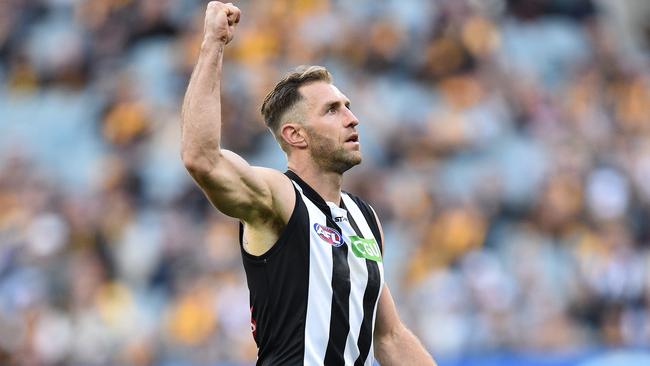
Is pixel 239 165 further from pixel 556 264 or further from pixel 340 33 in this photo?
pixel 340 33

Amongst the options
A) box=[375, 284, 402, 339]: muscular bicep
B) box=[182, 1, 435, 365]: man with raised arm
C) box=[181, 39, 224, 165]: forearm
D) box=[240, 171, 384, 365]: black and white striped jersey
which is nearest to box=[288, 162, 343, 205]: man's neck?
box=[182, 1, 435, 365]: man with raised arm

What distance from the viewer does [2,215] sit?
13.5 meters

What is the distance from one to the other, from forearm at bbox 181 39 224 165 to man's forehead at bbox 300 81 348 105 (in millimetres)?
748

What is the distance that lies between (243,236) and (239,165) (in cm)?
41

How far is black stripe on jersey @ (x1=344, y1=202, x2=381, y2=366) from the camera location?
17.1 ft

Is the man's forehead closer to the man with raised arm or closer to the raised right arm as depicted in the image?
the man with raised arm

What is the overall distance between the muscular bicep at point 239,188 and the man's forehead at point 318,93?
1.92 ft

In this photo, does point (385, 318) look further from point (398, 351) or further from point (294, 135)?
point (294, 135)

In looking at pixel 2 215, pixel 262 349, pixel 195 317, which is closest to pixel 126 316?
pixel 195 317

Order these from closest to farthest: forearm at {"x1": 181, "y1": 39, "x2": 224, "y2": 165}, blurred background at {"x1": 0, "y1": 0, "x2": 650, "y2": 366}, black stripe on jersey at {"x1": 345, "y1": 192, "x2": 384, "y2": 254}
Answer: forearm at {"x1": 181, "y1": 39, "x2": 224, "y2": 165}, black stripe on jersey at {"x1": 345, "y1": 192, "x2": 384, "y2": 254}, blurred background at {"x1": 0, "y1": 0, "x2": 650, "y2": 366}

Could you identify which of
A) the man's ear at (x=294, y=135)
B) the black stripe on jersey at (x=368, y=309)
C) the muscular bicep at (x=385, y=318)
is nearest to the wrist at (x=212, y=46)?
the man's ear at (x=294, y=135)

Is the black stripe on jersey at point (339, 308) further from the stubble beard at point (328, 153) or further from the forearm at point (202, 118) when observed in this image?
the forearm at point (202, 118)

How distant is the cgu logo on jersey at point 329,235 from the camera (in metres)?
5.12

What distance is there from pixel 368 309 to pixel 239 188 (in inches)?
36.1
